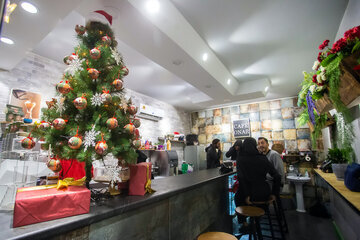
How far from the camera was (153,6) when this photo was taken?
221 cm

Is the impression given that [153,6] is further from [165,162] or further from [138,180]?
[165,162]

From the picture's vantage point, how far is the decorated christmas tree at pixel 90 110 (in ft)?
3.77

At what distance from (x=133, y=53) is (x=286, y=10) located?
2.67m

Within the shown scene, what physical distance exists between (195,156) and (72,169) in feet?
19.5

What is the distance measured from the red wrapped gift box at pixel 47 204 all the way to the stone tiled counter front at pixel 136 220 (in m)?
→ 0.04

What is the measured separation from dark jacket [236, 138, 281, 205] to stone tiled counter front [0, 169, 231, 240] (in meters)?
0.86

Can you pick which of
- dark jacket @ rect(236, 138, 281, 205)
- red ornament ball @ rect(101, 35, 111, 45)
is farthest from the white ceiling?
dark jacket @ rect(236, 138, 281, 205)

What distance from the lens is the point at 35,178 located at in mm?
1431

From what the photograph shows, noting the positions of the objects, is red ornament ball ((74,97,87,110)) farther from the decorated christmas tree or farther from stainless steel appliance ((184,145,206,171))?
stainless steel appliance ((184,145,206,171))

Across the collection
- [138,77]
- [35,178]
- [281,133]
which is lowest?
[35,178]

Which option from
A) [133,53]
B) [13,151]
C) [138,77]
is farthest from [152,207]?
[138,77]

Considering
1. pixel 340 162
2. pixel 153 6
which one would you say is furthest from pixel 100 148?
pixel 340 162

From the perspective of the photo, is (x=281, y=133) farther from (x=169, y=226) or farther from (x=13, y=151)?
(x=13, y=151)

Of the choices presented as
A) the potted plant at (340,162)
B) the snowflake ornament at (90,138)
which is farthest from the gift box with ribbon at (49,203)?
the potted plant at (340,162)
